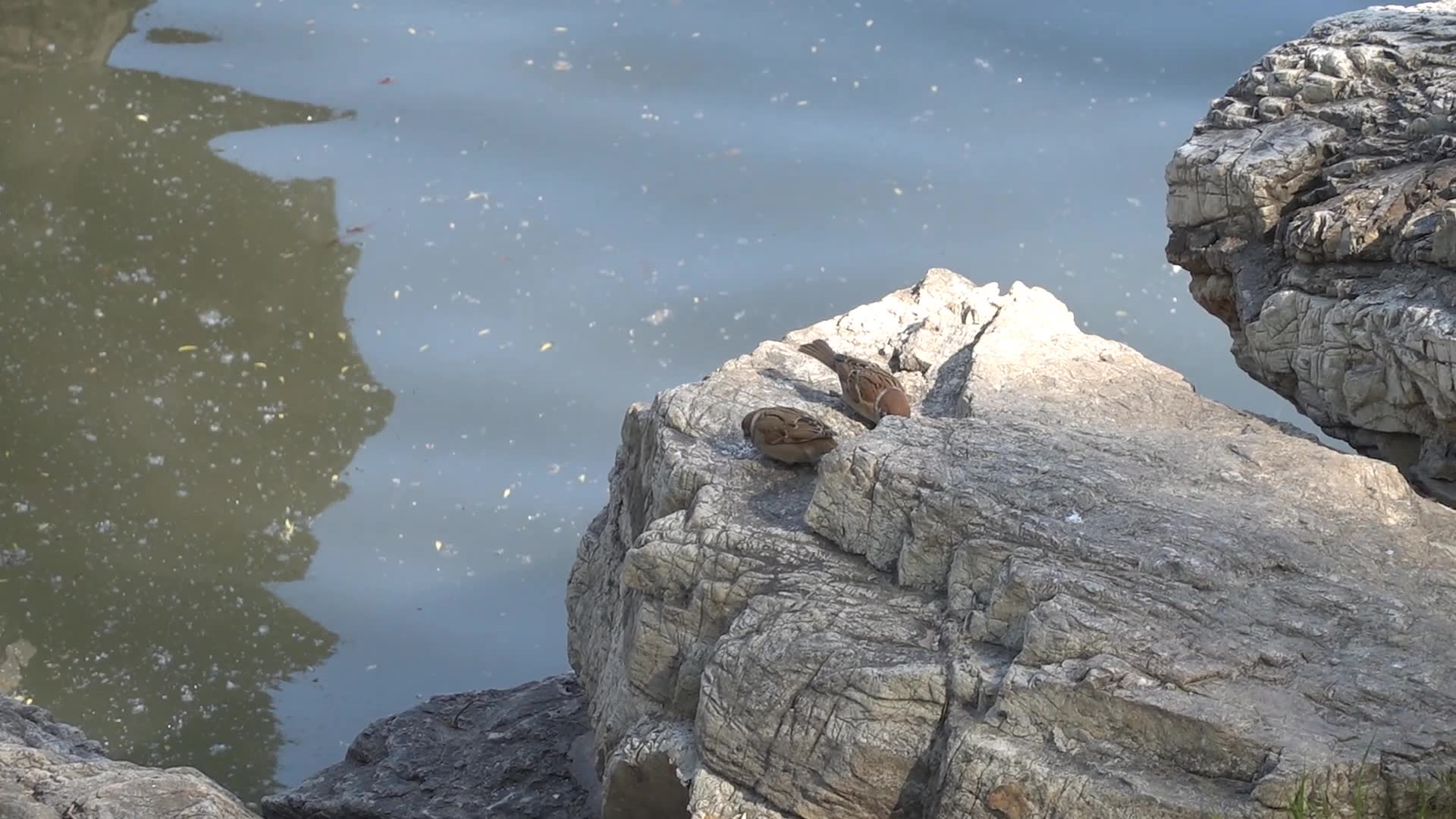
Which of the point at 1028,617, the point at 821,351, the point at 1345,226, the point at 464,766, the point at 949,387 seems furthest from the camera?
the point at 464,766

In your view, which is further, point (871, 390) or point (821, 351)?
point (821, 351)

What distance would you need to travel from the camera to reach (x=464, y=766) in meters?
5.38

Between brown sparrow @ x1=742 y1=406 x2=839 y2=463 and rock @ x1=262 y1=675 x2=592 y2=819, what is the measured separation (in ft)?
4.45

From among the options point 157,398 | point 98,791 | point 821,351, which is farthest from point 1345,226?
point 157,398

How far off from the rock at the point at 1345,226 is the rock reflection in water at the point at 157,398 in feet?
16.3

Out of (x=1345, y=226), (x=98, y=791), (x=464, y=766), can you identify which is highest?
(x=1345, y=226)

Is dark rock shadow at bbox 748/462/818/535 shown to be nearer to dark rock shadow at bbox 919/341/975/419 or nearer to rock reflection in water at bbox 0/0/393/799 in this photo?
dark rock shadow at bbox 919/341/975/419

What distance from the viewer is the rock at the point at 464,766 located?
4988 mm

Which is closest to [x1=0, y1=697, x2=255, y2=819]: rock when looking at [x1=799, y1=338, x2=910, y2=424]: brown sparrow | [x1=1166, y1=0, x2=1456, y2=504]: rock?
[x1=799, y1=338, x2=910, y2=424]: brown sparrow

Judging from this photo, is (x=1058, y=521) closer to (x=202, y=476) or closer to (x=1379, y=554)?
(x=1379, y=554)

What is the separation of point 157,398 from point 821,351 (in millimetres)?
5155

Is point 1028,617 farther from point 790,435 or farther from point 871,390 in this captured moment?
point 871,390

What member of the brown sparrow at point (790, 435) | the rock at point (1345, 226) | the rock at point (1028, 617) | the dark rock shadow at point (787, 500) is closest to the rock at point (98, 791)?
the rock at point (1028, 617)

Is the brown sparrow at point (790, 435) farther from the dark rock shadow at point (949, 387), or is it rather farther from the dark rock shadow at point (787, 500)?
the dark rock shadow at point (949, 387)
